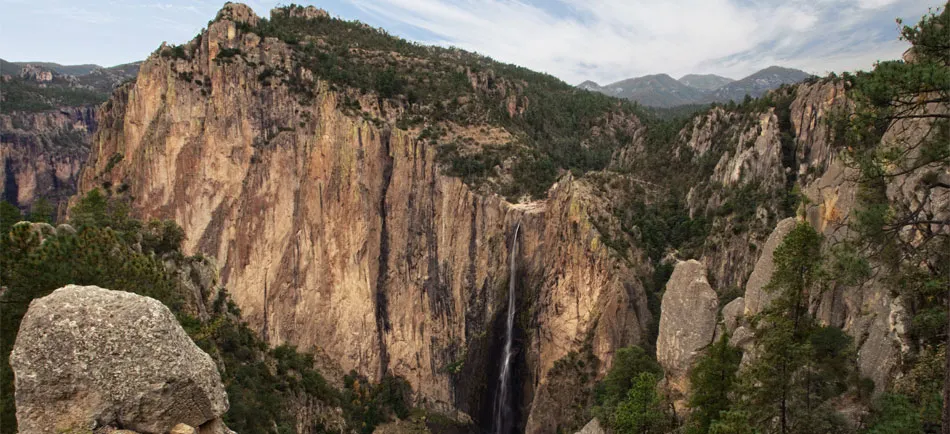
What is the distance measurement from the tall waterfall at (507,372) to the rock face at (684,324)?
2223cm

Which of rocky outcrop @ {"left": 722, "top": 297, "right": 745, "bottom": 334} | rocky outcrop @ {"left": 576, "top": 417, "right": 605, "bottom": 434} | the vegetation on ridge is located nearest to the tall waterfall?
the vegetation on ridge

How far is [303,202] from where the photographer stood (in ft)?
178

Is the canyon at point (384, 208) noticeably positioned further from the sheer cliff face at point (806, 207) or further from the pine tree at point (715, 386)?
the pine tree at point (715, 386)

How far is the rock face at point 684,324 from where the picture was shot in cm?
2431

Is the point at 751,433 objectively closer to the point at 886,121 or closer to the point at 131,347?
the point at 886,121

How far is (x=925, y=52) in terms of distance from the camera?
410 inches

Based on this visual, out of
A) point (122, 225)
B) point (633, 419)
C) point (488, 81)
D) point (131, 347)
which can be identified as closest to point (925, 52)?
point (131, 347)

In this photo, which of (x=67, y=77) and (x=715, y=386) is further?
(x=67, y=77)

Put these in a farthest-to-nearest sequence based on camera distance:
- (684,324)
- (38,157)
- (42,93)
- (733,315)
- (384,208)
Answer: (42,93) → (38,157) → (384,208) → (684,324) → (733,315)

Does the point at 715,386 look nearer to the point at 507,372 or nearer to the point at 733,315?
the point at 733,315

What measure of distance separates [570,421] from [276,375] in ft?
71.2

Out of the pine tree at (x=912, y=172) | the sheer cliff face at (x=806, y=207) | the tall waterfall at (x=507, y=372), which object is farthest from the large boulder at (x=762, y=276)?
the tall waterfall at (x=507, y=372)

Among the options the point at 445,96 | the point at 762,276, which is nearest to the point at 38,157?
the point at 445,96

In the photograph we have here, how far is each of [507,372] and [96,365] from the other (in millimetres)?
42006
